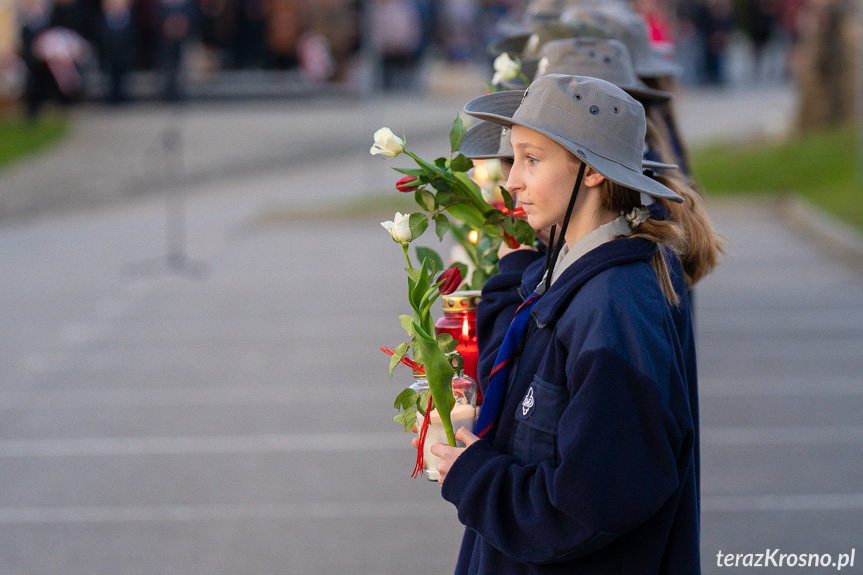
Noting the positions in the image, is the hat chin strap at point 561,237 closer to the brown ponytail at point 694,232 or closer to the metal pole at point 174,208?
the brown ponytail at point 694,232

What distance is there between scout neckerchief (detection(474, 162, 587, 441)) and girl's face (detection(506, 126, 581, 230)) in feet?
0.20

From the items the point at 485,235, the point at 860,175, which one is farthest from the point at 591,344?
the point at 860,175

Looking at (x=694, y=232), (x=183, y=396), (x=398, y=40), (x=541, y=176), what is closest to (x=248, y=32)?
(x=398, y=40)

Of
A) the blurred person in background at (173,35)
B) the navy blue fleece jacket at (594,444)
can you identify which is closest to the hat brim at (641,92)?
the navy blue fleece jacket at (594,444)

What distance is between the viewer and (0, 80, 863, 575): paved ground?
15.0 ft

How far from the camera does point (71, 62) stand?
60.4 ft

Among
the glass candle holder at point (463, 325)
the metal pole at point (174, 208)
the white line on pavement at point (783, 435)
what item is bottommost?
the metal pole at point (174, 208)

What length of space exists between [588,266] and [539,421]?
30 centimetres

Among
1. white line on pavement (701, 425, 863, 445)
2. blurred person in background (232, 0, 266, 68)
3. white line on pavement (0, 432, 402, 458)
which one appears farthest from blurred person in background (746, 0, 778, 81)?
white line on pavement (0, 432, 402, 458)

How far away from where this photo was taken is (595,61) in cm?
317

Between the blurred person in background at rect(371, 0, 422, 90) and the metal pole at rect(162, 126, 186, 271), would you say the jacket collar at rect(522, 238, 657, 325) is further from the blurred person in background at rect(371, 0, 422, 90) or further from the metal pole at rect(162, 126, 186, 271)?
the blurred person in background at rect(371, 0, 422, 90)

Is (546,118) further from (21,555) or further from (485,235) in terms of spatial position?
(21,555)

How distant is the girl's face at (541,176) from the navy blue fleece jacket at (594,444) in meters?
0.13

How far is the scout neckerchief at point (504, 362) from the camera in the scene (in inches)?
83.0
